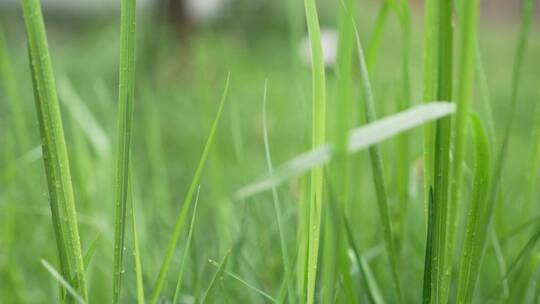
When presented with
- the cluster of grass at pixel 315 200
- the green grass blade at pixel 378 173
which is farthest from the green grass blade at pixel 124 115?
the green grass blade at pixel 378 173

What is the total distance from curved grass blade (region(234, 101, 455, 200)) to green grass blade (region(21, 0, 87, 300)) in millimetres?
91

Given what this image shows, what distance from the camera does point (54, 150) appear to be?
0.92ft

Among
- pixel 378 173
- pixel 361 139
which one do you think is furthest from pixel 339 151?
pixel 378 173

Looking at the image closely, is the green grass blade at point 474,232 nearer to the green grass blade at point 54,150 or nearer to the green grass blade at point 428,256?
the green grass blade at point 428,256

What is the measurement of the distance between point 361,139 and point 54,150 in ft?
0.43

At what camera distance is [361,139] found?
0.72 feet

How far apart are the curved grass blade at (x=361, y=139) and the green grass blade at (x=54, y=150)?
0.30 feet

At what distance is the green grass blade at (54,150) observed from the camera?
0.27m

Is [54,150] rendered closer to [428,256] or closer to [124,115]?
[124,115]

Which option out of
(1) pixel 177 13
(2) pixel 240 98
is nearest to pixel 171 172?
(2) pixel 240 98

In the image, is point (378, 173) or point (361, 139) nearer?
point (361, 139)

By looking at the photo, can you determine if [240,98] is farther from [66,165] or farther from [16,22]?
[66,165]

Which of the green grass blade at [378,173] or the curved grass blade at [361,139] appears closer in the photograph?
the curved grass blade at [361,139]

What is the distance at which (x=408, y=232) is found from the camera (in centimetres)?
69
